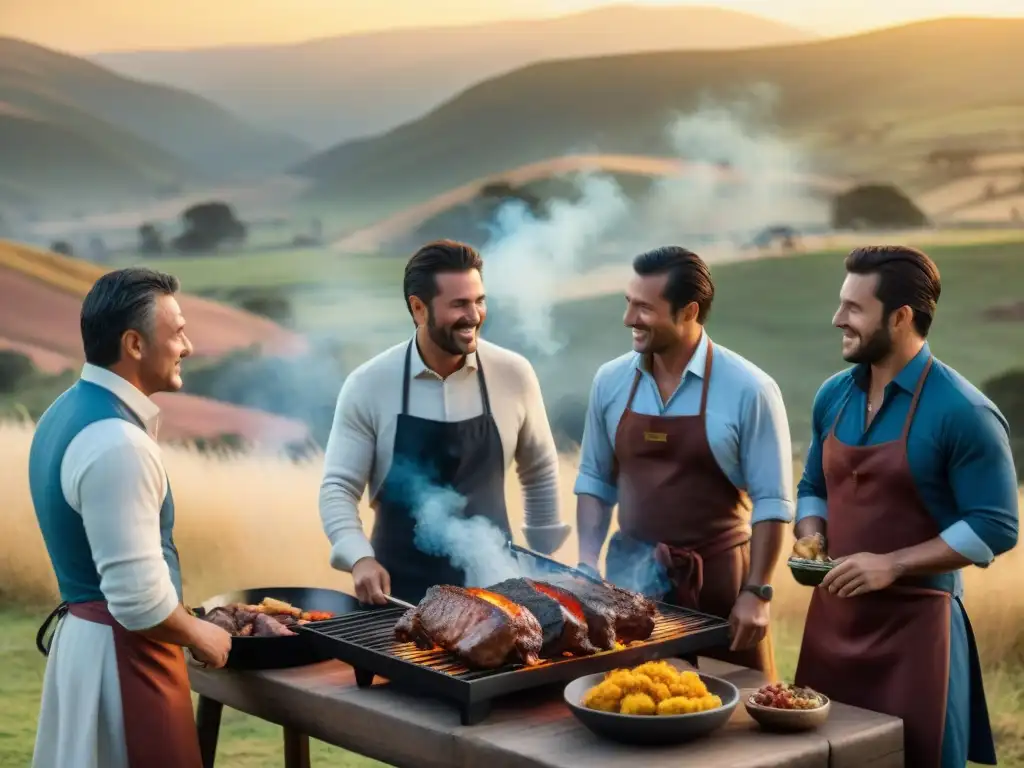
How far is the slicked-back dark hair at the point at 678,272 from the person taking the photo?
451 centimetres

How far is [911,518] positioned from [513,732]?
1.40 metres

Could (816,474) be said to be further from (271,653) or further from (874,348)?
(271,653)

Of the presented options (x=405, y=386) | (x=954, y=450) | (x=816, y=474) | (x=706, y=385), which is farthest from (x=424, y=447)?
(x=954, y=450)

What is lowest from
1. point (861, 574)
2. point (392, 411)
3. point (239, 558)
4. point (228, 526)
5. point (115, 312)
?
point (239, 558)

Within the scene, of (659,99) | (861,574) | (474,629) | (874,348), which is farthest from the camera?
(659,99)

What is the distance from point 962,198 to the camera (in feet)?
31.4

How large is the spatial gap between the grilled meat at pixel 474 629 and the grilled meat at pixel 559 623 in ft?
0.13

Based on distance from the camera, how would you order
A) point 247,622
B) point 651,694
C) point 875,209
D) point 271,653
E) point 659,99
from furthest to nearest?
point 659,99 < point 875,209 < point 247,622 < point 271,653 < point 651,694

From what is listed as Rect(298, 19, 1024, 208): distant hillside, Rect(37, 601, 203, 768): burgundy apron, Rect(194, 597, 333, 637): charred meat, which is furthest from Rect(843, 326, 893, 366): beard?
Rect(298, 19, 1024, 208): distant hillside

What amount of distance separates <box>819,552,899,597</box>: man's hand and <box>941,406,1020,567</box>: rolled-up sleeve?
0.19 m

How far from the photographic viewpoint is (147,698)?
149 inches

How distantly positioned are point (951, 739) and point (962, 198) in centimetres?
645

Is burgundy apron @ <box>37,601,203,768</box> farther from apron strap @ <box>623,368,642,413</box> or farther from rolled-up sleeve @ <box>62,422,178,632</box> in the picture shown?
apron strap @ <box>623,368,642,413</box>

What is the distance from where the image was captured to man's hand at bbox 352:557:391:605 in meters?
4.50
